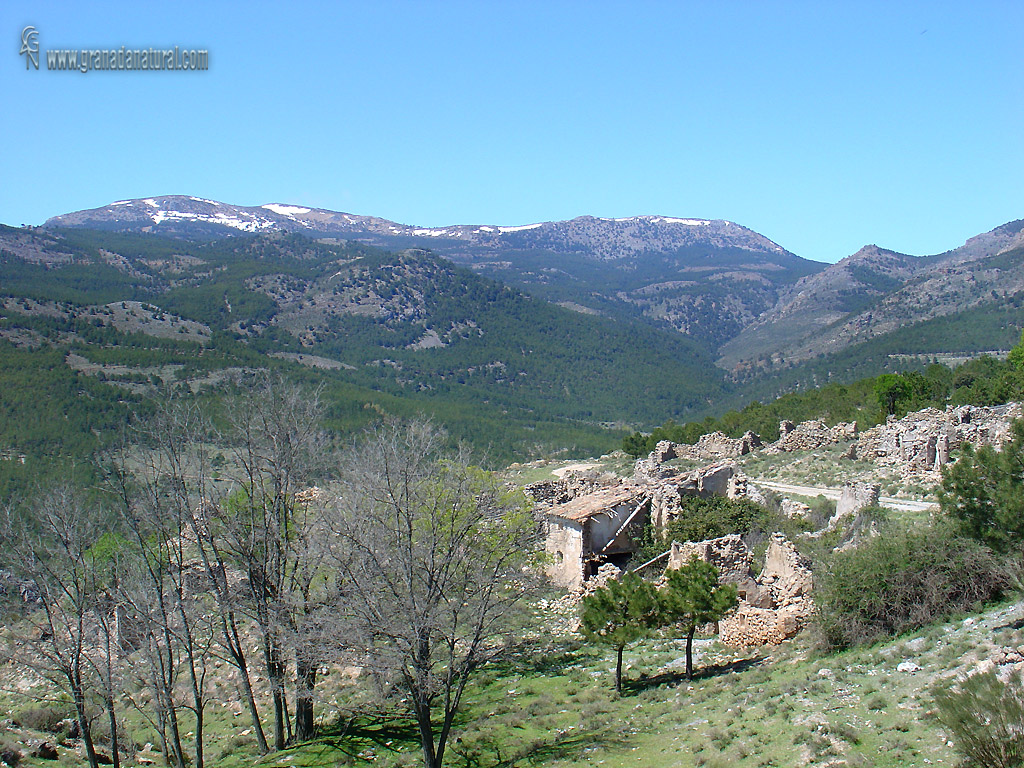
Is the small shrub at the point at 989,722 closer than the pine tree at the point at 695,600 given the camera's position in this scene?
Yes

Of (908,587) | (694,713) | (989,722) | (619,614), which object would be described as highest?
(989,722)

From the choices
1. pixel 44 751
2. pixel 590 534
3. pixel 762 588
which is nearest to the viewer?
pixel 44 751

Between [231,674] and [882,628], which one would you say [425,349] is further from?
[882,628]

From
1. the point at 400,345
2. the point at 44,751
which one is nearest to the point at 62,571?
the point at 44,751

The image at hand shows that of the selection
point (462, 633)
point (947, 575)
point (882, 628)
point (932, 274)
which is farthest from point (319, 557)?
point (932, 274)

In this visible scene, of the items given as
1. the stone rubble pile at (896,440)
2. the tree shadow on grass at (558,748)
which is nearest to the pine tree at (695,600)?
the tree shadow on grass at (558,748)

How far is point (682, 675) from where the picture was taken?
17062mm

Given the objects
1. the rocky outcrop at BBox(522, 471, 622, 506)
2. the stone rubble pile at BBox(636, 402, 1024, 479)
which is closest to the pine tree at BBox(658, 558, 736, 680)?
the stone rubble pile at BBox(636, 402, 1024, 479)

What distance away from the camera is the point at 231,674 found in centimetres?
2461

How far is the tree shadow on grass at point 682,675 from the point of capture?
Answer: 54.1ft

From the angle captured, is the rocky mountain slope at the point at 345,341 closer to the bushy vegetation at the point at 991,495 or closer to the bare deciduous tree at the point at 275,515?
the bare deciduous tree at the point at 275,515

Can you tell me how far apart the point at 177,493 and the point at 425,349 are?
504 feet

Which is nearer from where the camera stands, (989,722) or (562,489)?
(989,722)

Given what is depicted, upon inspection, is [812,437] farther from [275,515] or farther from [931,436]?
[275,515]
